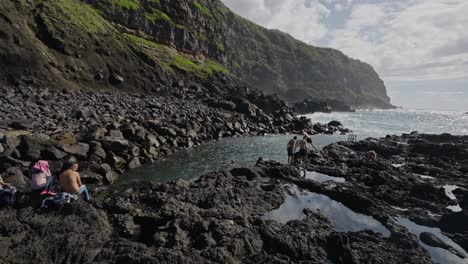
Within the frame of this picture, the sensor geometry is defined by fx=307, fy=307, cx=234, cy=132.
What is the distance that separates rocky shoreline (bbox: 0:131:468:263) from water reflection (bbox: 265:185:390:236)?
0.95ft

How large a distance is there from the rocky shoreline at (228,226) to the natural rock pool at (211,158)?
461 cm

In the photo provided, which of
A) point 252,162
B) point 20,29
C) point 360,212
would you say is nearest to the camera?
point 360,212

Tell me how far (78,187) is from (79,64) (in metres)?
44.1

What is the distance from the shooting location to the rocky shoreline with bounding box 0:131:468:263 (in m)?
10.0

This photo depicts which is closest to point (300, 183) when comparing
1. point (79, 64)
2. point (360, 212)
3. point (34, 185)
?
point (360, 212)

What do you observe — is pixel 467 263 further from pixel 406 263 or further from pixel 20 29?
pixel 20 29

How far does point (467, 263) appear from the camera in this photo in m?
12.8

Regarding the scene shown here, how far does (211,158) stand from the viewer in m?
31.1

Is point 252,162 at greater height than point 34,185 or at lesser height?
lesser

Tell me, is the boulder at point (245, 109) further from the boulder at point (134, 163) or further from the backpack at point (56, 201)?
the backpack at point (56, 201)

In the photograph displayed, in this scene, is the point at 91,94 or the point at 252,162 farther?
the point at 91,94

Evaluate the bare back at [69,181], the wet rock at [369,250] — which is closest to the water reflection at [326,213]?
the wet rock at [369,250]

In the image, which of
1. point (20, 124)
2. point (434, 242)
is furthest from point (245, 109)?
point (434, 242)

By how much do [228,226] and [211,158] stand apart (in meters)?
18.6
